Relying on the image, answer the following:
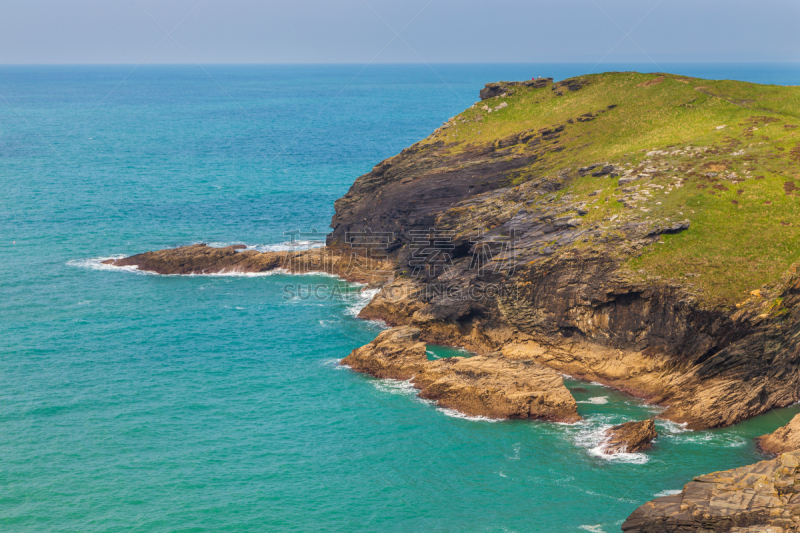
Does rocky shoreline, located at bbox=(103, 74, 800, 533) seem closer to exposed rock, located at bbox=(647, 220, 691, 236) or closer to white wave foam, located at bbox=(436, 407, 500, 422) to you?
exposed rock, located at bbox=(647, 220, 691, 236)

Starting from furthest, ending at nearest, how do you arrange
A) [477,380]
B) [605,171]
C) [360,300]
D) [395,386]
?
[360,300], [605,171], [395,386], [477,380]

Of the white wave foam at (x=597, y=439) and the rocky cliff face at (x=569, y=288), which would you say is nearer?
the white wave foam at (x=597, y=439)

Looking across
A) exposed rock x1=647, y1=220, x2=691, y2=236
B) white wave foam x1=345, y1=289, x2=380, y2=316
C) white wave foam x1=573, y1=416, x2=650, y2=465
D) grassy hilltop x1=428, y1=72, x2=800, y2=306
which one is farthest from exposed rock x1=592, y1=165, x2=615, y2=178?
white wave foam x1=345, y1=289, x2=380, y2=316

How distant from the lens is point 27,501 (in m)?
45.1

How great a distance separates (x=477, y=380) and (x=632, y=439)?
1366 centimetres

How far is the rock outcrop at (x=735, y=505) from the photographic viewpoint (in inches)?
1388

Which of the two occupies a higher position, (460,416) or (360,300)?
(360,300)

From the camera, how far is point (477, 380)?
2258 inches

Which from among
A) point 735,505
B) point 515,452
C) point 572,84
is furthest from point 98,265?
point 735,505

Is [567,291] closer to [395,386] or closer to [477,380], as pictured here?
[477,380]

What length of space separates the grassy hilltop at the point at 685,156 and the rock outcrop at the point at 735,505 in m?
20.6

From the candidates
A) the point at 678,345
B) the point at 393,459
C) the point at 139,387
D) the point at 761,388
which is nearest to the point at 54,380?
the point at 139,387

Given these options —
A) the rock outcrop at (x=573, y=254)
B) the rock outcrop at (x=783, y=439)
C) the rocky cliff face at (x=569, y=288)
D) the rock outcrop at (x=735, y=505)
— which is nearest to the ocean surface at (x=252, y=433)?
the rock outcrop at (x=783, y=439)

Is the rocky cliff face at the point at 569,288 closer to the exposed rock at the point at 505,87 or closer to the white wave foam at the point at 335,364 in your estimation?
the white wave foam at the point at 335,364
